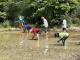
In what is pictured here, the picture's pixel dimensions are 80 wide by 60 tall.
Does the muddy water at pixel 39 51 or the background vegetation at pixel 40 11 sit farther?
the background vegetation at pixel 40 11

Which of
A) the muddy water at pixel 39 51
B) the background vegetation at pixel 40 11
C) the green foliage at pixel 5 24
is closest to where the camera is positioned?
the muddy water at pixel 39 51

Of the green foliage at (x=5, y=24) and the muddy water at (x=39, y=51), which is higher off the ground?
the muddy water at (x=39, y=51)

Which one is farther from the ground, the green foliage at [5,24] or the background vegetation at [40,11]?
the background vegetation at [40,11]

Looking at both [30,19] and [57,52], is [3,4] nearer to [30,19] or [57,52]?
[30,19]

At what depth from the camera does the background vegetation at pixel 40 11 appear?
34.0m

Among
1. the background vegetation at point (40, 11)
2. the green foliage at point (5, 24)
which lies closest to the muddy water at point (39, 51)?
the background vegetation at point (40, 11)

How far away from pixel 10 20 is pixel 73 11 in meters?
6.55

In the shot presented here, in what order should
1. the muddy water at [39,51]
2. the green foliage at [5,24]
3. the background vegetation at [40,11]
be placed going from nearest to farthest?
the muddy water at [39,51]
the background vegetation at [40,11]
the green foliage at [5,24]

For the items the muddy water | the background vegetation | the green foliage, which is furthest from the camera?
the green foliage

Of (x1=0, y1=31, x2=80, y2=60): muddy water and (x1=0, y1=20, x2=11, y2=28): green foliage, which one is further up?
(x1=0, y1=31, x2=80, y2=60): muddy water

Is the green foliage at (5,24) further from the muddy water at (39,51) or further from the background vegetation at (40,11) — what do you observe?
the muddy water at (39,51)

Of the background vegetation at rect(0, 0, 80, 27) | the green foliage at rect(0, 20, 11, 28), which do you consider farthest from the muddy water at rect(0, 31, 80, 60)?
the green foliage at rect(0, 20, 11, 28)

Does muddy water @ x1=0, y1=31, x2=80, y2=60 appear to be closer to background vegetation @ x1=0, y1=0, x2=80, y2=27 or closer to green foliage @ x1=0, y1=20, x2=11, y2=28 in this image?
background vegetation @ x1=0, y1=0, x2=80, y2=27

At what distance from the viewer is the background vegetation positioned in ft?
111
